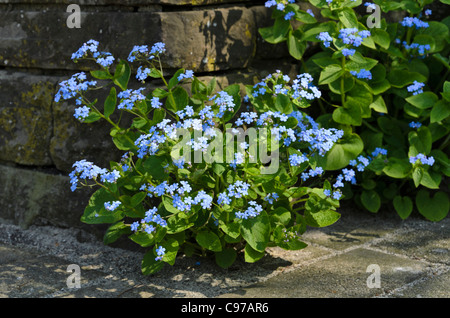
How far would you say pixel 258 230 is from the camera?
2475 mm

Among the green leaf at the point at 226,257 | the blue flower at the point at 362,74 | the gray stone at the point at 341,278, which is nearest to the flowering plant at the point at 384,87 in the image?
the blue flower at the point at 362,74

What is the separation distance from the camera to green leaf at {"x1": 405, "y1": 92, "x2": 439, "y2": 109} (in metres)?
3.05

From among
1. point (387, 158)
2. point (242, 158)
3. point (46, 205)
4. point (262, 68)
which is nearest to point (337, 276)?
point (242, 158)

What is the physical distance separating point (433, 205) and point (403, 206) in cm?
16

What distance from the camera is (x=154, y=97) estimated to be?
254 cm

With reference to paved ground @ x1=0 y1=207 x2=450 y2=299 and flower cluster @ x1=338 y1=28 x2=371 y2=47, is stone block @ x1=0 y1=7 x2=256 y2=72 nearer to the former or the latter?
flower cluster @ x1=338 y1=28 x2=371 y2=47

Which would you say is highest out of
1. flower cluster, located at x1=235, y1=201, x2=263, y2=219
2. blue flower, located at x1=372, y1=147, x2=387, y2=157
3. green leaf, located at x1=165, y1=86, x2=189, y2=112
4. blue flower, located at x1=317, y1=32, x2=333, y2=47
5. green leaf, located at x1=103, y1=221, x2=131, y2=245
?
blue flower, located at x1=317, y1=32, x2=333, y2=47

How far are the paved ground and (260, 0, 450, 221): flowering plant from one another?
0.76 feet

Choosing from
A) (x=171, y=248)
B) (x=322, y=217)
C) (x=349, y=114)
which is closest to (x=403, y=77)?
(x=349, y=114)

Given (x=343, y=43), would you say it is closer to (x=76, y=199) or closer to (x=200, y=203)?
(x=200, y=203)

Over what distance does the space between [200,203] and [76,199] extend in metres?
0.90

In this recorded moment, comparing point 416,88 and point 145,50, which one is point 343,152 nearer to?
point 416,88
